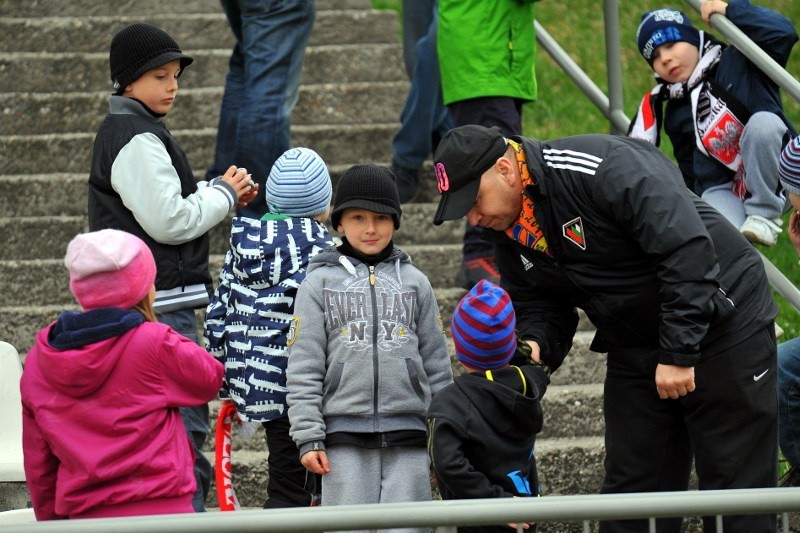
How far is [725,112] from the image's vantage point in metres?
4.66

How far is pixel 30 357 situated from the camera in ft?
10.6

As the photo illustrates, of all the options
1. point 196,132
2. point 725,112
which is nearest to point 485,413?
point 725,112

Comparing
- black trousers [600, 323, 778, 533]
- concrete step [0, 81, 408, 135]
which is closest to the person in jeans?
concrete step [0, 81, 408, 135]

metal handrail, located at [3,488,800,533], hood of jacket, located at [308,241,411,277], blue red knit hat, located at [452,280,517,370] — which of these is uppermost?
hood of jacket, located at [308,241,411,277]

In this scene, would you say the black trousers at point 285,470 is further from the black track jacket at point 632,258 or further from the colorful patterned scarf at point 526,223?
the colorful patterned scarf at point 526,223

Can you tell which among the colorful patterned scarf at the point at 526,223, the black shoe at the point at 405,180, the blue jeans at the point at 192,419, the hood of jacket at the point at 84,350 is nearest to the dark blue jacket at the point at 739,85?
the black shoe at the point at 405,180

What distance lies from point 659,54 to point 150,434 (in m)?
2.67

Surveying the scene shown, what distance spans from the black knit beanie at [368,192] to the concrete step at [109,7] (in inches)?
160

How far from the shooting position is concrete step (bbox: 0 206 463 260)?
5.44 m

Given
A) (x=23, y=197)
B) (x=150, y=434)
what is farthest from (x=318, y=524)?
(x=23, y=197)

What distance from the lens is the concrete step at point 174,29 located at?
6930mm

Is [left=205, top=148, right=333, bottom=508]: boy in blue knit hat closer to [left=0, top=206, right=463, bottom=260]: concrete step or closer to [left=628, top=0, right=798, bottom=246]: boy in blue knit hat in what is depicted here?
[left=0, top=206, right=463, bottom=260]: concrete step

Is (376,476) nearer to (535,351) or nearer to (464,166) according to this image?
(535,351)

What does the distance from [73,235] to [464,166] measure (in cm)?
274
